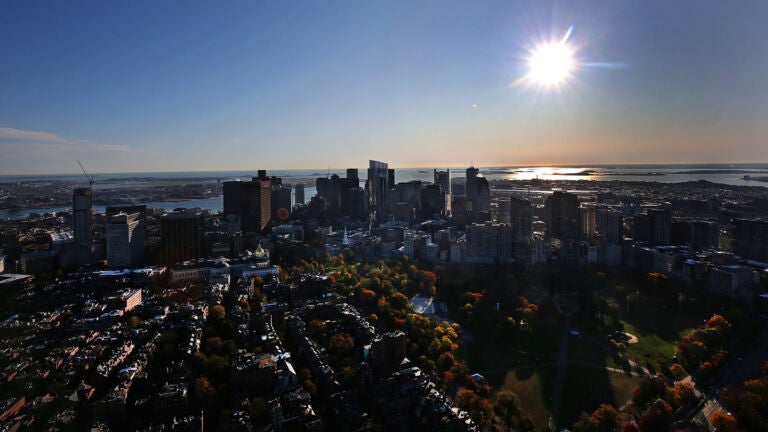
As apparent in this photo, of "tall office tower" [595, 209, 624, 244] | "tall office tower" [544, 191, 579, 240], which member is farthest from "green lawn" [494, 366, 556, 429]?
"tall office tower" [544, 191, 579, 240]

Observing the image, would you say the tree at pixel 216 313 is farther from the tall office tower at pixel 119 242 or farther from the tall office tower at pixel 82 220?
the tall office tower at pixel 82 220

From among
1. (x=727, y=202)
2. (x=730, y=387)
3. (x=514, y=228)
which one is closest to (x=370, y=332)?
A: (x=730, y=387)

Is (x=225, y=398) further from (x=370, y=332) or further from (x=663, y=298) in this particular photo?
(x=663, y=298)

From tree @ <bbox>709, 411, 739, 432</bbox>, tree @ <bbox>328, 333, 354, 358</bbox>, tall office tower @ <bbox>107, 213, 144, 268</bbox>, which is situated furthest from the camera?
tall office tower @ <bbox>107, 213, 144, 268</bbox>

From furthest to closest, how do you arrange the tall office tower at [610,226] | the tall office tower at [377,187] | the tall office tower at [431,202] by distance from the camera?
the tall office tower at [377,187] → the tall office tower at [431,202] → the tall office tower at [610,226]

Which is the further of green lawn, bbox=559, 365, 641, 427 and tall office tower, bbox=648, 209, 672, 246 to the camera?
tall office tower, bbox=648, 209, 672, 246

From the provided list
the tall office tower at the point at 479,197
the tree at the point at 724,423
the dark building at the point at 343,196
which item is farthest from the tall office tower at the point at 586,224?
the dark building at the point at 343,196

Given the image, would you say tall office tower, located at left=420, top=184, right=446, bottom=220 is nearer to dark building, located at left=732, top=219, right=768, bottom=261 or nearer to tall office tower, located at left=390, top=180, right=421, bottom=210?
tall office tower, located at left=390, top=180, right=421, bottom=210
